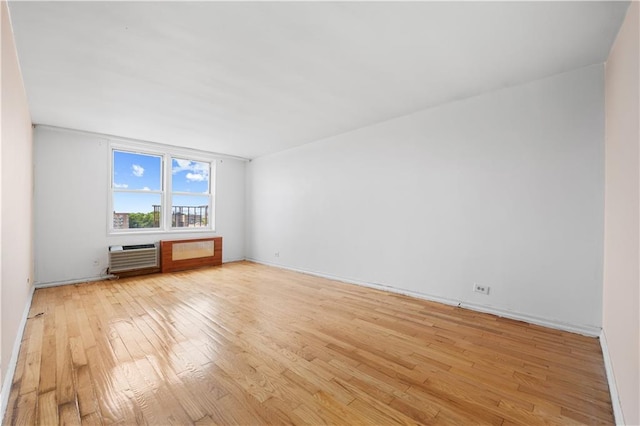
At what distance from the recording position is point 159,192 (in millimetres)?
5727

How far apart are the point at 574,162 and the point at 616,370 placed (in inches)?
75.4

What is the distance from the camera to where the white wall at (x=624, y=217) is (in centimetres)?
141

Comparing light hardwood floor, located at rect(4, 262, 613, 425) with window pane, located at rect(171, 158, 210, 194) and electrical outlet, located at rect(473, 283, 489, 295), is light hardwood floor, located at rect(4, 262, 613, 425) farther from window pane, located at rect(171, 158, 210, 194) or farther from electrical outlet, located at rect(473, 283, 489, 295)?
window pane, located at rect(171, 158, 210, 194)

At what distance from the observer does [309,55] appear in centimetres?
247

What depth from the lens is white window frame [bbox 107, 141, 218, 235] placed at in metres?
5.13

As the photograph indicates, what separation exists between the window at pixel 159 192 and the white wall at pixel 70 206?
24 centimetres

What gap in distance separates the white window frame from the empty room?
13 cm

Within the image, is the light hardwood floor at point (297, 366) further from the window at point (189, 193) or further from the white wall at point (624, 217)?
the window at point (189, 193)

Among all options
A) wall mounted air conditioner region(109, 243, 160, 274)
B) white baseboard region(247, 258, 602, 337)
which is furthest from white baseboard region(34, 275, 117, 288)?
white baseboard region(247, 258, 602, 337)

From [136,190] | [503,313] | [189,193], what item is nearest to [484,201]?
[503,313]

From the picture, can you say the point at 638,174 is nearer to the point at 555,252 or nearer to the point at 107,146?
the point at 555,252

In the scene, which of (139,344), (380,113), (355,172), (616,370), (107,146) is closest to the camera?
(616,370)

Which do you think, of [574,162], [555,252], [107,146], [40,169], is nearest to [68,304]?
[40,169]

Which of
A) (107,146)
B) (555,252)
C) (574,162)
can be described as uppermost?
(107,146)
